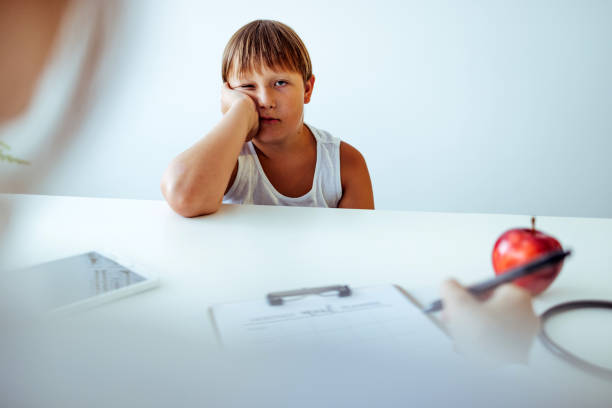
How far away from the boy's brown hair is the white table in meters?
0.36

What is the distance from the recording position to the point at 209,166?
0.57m

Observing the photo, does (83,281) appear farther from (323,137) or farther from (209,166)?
(323,137)

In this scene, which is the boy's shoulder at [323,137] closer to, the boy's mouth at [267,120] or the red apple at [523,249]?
the boy's mouth at [267,120]

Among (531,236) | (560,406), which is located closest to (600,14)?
(531,236)

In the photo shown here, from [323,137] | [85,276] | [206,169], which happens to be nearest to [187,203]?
[206,169]

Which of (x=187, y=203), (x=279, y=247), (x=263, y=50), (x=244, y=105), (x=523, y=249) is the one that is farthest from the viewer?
(x=263, y=50)

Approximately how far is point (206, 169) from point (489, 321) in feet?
1.53

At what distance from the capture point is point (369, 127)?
1479 millimetres

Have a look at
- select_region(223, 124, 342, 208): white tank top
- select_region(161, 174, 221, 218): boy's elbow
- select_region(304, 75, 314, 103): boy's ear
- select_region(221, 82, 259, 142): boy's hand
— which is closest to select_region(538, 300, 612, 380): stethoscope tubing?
select_region(161, 174, 221, 218): boy's elbow

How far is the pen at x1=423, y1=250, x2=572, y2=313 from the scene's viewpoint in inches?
5.7

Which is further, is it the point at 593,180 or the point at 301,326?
the point at 593,180

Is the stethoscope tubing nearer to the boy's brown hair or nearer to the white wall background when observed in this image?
the boy's brown hair

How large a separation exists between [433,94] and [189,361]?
1444mm

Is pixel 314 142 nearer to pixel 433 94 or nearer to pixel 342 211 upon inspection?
pixel 342 211
